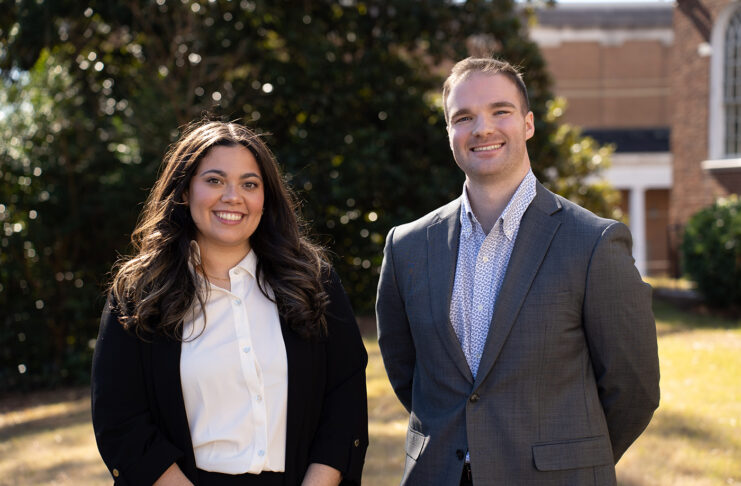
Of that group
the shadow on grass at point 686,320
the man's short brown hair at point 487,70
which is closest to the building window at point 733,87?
the shadow on grass at point 686,320

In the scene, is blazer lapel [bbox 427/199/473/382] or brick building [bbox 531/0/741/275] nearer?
blazer lapel [bbox 427/199/473/382]

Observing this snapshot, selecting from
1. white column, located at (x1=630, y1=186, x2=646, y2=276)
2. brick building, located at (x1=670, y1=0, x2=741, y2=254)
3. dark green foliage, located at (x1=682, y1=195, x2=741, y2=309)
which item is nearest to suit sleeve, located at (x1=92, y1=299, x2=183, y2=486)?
dark green foliage, located at (x1=682, y1=195, x2=741, y2=309)

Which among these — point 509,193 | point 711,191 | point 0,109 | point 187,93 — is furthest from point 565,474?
point 711,191

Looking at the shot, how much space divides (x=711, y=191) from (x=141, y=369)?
16092 mm

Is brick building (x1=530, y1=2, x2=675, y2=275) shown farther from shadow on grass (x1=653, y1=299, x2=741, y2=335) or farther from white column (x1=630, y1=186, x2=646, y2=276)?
shadow on grass (x1=653, y1=299, x2=741, y2=335)

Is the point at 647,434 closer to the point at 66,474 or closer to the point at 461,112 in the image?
the point at 461,112

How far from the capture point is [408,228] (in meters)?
2.98

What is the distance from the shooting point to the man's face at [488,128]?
2635 mm

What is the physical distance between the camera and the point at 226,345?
8.74 ft

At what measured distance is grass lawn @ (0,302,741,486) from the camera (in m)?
5.12

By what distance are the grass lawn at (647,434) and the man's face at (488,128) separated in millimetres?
3095

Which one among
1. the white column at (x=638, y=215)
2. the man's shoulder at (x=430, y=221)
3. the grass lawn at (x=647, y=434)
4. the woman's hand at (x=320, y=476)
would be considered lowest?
the white column at (x=638, y=215)

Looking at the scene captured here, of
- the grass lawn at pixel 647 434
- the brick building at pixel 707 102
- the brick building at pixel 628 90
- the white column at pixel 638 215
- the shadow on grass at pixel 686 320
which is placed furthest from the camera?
the brick building at pixel 628 90

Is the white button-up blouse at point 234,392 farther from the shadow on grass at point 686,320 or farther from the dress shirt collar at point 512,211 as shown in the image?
the shadow on grass at point 686,320
